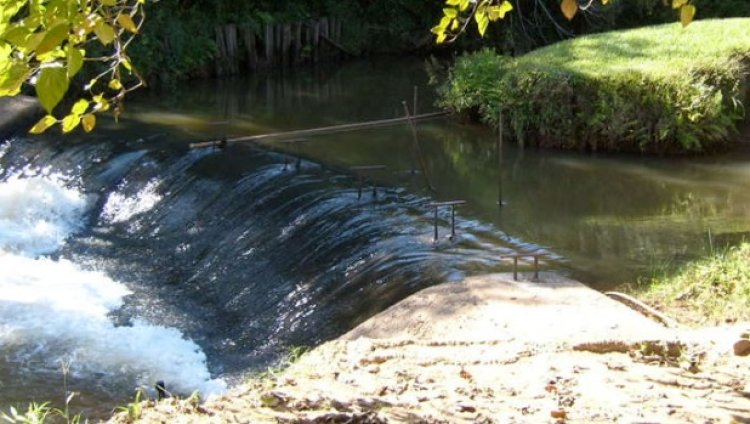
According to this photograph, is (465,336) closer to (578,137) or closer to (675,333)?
(675,333)

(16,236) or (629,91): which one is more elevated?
(629,91)

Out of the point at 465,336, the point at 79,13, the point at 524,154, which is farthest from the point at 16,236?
the point at 79,13

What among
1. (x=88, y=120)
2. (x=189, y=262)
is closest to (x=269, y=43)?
(x=189, y=262)

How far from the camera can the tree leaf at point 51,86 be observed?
7.77ft

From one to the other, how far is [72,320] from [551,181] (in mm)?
5749

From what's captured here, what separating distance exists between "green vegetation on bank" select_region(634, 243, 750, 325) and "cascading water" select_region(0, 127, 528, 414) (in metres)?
1.55

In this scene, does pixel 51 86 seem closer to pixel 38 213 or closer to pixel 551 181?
pixel 551 181

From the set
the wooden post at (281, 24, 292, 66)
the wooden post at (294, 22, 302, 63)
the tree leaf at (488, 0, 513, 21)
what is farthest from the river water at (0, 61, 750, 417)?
the wooden post at (294, 22, 302, 63)

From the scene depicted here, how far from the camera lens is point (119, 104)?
3.81 meters

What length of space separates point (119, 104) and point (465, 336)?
11.0 ft

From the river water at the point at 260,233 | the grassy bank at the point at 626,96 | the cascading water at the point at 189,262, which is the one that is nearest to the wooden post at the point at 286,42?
the river water at the point at 260,233

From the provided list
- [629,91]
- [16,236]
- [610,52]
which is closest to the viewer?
[16,236]

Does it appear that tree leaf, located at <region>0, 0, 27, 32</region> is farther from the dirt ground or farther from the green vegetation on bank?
the green vegetation on bank

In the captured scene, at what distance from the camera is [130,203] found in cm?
1214
